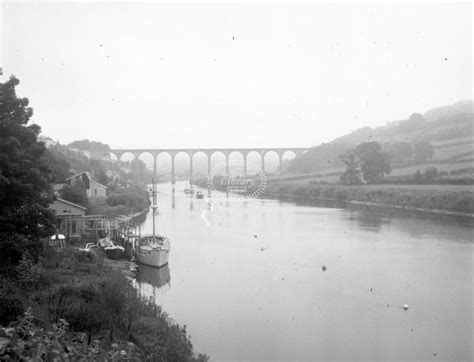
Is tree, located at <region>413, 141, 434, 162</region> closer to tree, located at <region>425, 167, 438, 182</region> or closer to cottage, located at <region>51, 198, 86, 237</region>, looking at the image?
tree, located at <region>425, 167, 438, 182</region>

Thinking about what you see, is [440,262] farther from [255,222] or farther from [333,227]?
[255,222]

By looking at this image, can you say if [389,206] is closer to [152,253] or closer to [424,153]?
[424,153]

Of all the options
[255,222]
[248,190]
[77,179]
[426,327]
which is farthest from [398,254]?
[248,190]

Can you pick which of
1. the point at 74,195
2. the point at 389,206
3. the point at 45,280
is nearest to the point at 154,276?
the point at 45,280

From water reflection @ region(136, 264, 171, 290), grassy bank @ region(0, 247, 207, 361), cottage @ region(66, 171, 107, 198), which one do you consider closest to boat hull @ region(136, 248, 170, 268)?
water reflection @ region(136, 264, 171, 290)

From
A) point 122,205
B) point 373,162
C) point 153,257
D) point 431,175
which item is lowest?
point 153,257

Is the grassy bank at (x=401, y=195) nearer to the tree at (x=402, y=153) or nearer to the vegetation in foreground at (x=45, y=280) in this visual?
the tree at (x=402, y=153)

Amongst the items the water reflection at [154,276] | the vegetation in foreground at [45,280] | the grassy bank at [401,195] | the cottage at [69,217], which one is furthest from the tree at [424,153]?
the vegetation in foreground at [45,280]
